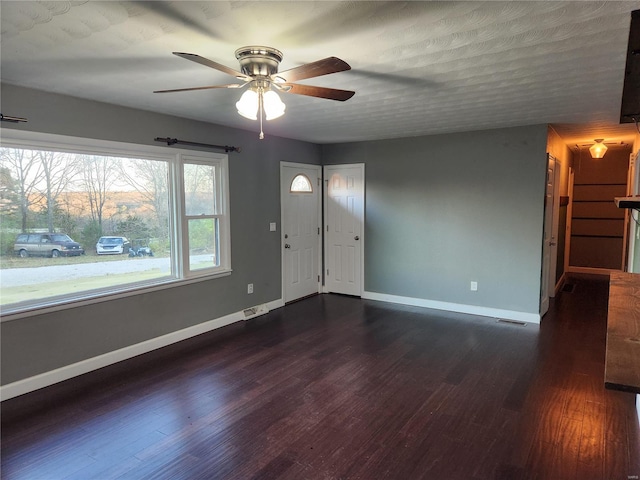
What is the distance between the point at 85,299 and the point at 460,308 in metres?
4.33

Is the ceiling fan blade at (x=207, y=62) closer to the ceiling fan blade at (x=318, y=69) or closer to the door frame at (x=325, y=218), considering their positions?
the ceiling fan blade at (x=318, y=69)

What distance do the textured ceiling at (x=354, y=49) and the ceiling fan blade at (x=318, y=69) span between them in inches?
7.6

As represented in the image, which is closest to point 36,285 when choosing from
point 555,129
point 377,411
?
point 377,411

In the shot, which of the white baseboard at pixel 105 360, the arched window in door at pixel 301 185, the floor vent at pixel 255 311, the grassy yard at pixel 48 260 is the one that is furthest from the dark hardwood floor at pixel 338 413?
the arched window in door at pixel 301 185

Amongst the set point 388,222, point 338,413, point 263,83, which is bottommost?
point 338,413

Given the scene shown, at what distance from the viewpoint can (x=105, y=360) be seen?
3.55 metres

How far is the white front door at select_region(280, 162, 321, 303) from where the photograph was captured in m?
5.62

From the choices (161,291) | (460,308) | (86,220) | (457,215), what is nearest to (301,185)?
(457,215)

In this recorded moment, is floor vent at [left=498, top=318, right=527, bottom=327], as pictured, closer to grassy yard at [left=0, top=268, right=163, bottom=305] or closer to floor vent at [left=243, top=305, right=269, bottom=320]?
floor vent at [left=243, top=305, right=269, bottom=320]

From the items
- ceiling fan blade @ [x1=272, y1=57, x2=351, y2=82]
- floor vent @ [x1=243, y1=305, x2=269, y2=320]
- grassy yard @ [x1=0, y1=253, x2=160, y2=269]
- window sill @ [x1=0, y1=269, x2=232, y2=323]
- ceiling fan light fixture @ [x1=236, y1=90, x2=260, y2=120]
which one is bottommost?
floor vent @ [x1=243, y1=305, x2=269, y2=320]

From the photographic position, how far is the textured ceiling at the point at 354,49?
71.0 inches

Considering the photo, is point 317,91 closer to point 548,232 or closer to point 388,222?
point 388,222

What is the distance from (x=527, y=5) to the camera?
175 cm

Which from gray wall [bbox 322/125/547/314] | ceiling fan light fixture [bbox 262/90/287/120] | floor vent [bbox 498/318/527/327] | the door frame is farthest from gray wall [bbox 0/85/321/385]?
floor vent [bbox 498/318/527/327]
